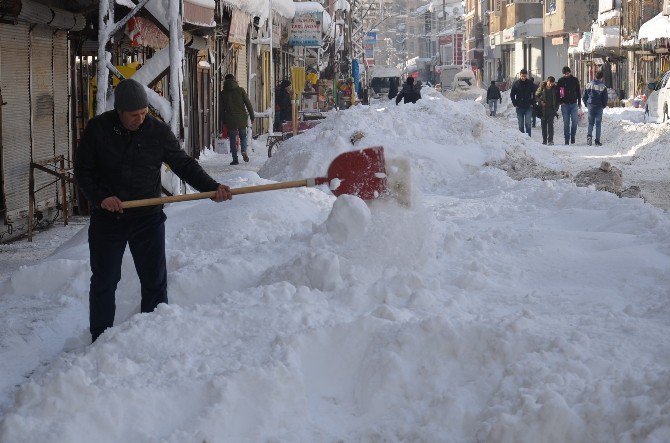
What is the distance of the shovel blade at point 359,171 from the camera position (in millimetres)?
7082

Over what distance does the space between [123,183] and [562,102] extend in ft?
61.4

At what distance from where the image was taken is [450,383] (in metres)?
5.01

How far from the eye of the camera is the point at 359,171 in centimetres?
713

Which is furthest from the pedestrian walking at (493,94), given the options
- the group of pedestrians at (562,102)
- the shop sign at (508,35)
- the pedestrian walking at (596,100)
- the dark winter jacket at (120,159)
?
the dark winter jacket at (120,159)

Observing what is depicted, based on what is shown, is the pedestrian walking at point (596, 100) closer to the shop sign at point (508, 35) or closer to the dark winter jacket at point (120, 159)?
the dark winter jacket at point (120, 159)

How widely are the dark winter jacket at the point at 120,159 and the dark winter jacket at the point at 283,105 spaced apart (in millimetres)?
20124

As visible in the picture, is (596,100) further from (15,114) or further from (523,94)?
A: (15,114)

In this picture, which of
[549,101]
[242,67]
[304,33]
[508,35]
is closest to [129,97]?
[549,101]

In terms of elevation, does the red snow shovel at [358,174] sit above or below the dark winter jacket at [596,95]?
below

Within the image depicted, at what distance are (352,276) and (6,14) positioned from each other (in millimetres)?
5542

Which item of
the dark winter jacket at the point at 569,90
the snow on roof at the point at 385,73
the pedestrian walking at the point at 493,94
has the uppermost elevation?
the snow on roof at the point at 385,73

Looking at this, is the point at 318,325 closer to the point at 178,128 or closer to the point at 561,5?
the point at 178,128

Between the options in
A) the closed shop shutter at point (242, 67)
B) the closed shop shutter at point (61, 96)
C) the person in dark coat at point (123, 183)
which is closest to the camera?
the person in dark coat at point (123, 183)

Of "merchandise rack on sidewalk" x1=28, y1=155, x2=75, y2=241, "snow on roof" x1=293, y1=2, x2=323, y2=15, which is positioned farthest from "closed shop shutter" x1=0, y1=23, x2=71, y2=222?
"snow on roof" x1=293, y1=2, x2=323, y2=15
